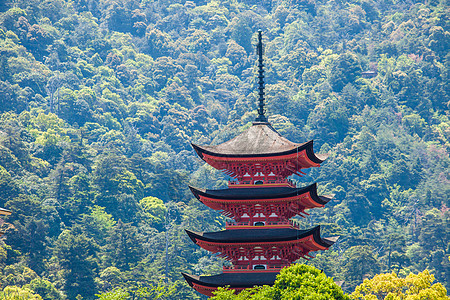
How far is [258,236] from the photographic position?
165 ft

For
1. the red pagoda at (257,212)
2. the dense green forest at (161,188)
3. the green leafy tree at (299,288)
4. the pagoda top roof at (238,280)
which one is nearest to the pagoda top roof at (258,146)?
the red pagoda at (257,212)

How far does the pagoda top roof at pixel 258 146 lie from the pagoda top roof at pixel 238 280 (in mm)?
6401

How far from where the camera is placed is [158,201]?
15512 cm

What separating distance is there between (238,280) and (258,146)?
7.49 meters

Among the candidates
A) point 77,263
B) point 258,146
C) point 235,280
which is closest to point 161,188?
point 77,263

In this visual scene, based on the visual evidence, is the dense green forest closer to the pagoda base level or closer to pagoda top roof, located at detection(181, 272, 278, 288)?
the pagoda base level

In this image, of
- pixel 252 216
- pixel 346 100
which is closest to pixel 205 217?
pixel 346 100

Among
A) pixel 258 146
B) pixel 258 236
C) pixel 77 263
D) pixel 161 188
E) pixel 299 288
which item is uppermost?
pixel 161 188

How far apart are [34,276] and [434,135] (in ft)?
331

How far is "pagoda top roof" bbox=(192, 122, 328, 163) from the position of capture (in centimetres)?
5091

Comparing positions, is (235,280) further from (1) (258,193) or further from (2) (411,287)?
(2) (411,287)

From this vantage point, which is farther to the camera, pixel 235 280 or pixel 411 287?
pixel 411 287

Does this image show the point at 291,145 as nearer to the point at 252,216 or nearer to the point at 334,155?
the point at 252,216

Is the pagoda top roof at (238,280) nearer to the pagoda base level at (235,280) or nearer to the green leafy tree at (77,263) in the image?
the pagoda base level at (235,280)
